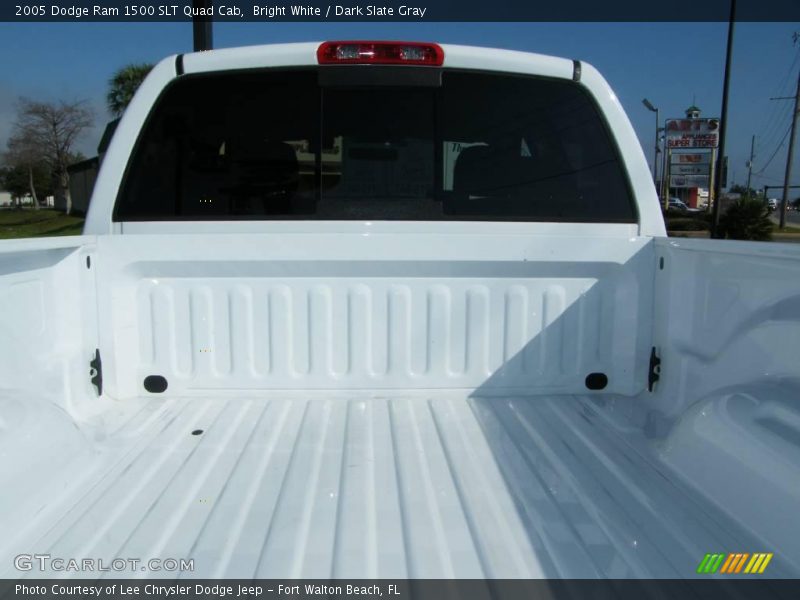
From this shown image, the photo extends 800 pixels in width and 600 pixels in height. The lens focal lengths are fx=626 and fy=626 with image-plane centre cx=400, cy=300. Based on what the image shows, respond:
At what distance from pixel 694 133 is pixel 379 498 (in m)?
24.7

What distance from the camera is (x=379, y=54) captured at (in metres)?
2.41

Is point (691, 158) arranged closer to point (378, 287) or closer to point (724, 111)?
point (724, 111)

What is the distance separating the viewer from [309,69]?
2432mm

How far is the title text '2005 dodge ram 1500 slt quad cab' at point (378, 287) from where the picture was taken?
81.6 inches

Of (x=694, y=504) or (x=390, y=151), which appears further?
(x=390, y=151)

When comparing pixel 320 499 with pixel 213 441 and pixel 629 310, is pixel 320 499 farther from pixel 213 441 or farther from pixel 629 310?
pixel 629 310

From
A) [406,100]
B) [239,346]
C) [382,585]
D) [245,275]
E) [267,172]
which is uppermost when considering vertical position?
[406,100]

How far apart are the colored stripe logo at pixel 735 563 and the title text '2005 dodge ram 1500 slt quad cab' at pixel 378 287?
388mm

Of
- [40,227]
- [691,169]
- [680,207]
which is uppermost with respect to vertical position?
[691,169]

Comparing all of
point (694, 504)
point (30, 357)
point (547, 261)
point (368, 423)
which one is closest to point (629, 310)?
point (547, 261)

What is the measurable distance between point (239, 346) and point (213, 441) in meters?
0.44

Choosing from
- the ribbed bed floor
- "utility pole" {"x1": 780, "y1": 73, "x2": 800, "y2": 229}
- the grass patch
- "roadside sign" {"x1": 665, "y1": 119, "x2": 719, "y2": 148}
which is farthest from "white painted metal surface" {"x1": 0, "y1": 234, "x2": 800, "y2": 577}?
"utility pole" {"x1": 780, "y1": 73, "x2": 800, "y2": 229}

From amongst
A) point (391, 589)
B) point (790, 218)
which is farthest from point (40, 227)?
point (790, 218)

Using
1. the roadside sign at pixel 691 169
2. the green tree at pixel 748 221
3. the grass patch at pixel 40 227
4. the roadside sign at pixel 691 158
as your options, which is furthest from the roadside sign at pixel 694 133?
the grass patch at pixel 40 227
